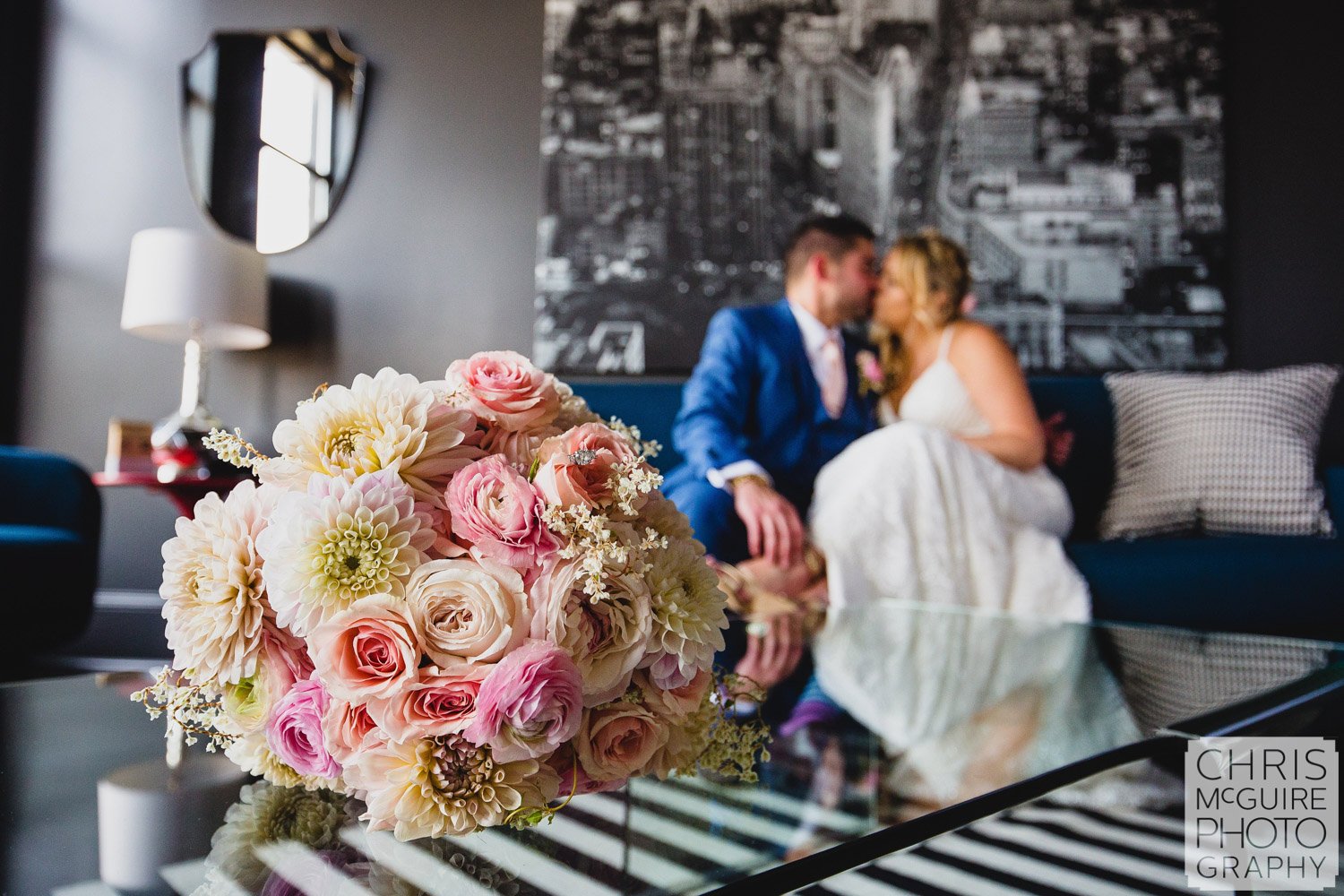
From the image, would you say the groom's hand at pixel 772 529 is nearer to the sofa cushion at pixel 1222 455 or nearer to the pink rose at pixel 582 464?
the sofa cushion at pixel 1222 455

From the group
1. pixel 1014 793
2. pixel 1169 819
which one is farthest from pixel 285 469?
pixel 1169 819

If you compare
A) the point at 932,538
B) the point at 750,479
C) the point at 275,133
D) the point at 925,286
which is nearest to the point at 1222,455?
the point at 925,286

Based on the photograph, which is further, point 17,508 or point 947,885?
point 17,508

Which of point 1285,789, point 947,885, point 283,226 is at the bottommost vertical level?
point 947,885

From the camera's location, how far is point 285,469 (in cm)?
47

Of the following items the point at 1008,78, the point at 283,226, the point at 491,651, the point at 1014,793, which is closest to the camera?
the point at 491,651

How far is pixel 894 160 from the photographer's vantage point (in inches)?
119

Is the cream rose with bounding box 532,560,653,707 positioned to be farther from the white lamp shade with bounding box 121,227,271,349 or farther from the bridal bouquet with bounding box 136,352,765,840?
the white lamp shade with bounding box 121,227,271,349

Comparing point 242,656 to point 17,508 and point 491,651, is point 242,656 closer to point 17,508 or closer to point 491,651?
point 491,651

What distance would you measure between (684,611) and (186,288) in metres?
2.82

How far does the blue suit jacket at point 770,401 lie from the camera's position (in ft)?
7.38

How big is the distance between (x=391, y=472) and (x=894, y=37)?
3055 millimetres

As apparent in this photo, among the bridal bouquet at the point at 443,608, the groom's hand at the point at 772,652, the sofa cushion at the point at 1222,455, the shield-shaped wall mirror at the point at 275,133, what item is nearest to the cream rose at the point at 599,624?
the bridal bouquet at the point at 443,608

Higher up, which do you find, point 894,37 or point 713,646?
point 894,37
